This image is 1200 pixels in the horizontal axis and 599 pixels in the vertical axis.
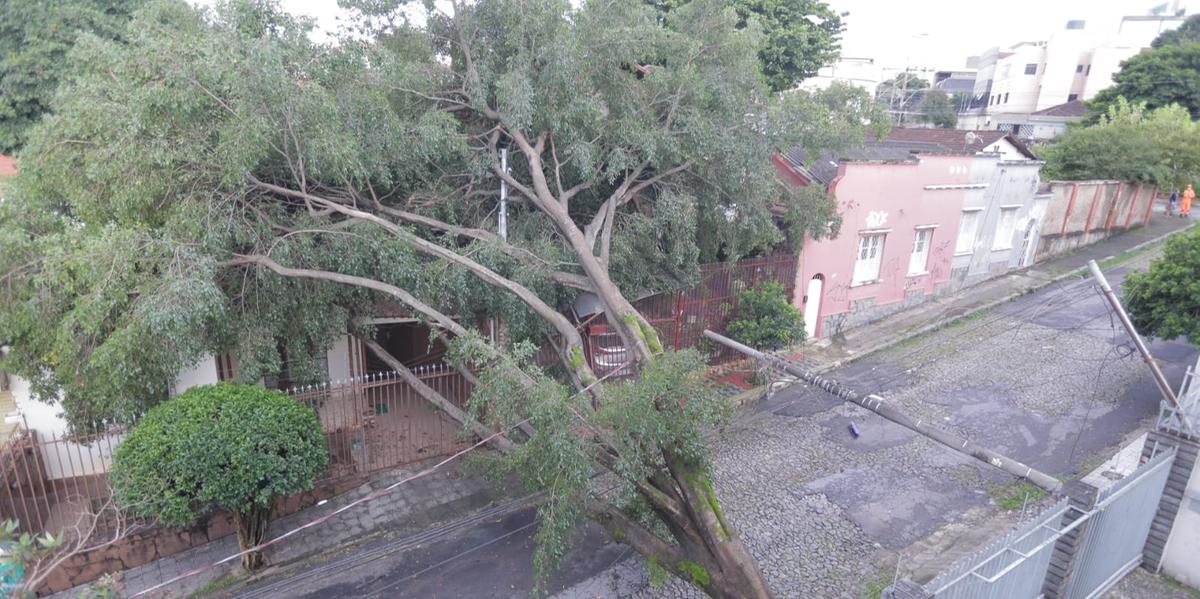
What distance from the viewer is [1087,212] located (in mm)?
22125

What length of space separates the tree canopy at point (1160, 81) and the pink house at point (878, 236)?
18.9 metres

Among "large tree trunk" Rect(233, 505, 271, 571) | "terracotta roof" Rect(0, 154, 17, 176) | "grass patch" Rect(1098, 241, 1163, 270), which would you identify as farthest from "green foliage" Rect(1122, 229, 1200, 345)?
"terracotta roof" Rect(0, 154, 17, 176)

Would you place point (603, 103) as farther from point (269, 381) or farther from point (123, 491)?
point (123, 491)

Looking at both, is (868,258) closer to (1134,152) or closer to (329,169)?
(329,169)

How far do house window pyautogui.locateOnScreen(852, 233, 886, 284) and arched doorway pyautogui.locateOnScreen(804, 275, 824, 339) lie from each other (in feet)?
4.09

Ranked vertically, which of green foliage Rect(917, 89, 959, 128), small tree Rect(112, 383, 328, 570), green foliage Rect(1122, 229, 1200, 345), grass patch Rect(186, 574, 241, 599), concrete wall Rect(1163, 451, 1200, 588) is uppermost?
green foliage Rect(917, 89, 959, 128)

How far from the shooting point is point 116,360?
676 cm

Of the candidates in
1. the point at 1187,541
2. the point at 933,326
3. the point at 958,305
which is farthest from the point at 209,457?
the point at 958,305

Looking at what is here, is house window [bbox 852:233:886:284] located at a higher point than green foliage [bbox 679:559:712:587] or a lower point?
higher

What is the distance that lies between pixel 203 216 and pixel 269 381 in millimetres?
3300

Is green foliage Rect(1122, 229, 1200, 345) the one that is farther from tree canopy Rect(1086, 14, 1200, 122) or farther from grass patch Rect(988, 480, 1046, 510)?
tree canopy Rect(1086, 14, 1200, 122)

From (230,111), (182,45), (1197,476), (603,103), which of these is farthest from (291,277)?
(1197,476)

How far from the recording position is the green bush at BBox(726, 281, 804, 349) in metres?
12.8

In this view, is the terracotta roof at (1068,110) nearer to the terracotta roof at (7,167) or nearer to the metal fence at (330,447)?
the metal fence at (330,447)
